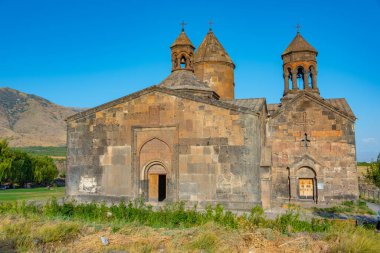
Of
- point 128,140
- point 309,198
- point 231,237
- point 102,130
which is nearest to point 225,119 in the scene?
point 128,140

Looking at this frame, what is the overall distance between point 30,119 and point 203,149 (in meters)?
102

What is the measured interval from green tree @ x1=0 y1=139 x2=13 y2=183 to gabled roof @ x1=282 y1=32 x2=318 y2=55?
20070 mm

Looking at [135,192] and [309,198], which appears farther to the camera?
[309,198]

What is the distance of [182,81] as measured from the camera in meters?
13.4

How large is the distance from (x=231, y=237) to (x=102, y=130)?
7.07 meters

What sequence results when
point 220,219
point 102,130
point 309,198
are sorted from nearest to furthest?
point 220,219 < point 102,130 < point 309,198

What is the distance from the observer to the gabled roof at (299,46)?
16750mm

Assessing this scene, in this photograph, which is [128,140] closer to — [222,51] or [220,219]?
[220,219]

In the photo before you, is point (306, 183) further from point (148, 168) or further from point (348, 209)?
point (148, 168)

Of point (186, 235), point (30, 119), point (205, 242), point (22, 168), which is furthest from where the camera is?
point (30, 119)

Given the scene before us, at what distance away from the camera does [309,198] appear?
14.3 m

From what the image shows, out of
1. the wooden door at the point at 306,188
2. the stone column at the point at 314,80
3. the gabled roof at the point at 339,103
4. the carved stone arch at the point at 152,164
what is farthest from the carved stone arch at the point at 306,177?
the carved stone arch at the point at 152,164

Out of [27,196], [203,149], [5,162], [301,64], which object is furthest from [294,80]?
[5,162]

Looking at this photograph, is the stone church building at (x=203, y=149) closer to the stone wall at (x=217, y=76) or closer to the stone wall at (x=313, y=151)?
the stone wall at (x=313, y=151)
